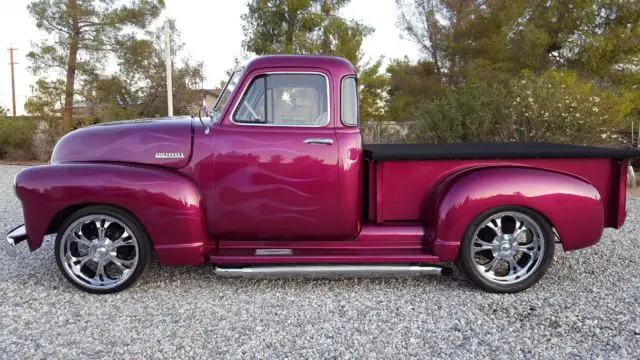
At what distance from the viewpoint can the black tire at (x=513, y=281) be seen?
11.3 ft

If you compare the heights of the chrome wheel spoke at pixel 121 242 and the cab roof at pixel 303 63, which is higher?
the cab roof at pixel 303 63

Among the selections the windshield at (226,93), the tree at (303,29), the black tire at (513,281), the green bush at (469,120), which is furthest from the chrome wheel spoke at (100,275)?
the tree at (303,29)

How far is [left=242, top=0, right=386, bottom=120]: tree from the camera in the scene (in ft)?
53.4

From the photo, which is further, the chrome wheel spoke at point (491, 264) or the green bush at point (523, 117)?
the green bush at point (523, 117)

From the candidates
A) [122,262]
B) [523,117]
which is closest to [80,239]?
[122,262]

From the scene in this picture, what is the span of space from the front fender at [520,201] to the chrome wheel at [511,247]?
138mm

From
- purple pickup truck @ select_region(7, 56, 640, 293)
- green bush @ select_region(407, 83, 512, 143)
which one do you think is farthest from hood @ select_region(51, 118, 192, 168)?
green bush @ select_region(407, 83, 512, 143)

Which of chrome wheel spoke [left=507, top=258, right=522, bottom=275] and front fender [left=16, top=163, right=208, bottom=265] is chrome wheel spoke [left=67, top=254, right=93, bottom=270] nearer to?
front fender [left=16, top=163, right=208, bottom=265]

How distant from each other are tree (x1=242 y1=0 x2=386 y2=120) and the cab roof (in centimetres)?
1259

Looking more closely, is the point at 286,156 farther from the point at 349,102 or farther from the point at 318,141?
the point at 349,102

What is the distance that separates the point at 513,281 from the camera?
11.5ft

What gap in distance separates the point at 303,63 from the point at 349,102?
500 millimetres

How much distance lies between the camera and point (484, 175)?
343 centimetres

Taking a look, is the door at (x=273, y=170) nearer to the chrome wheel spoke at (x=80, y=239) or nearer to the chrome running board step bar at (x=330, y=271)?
the chrome running board step bar at (x=330, y=271)
